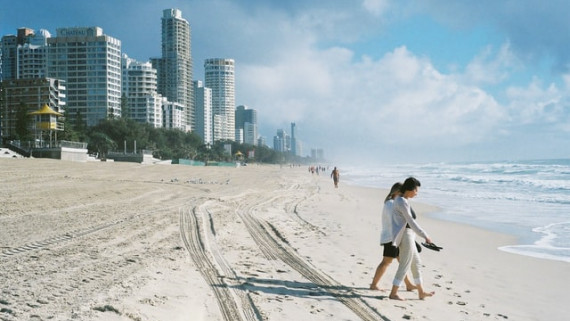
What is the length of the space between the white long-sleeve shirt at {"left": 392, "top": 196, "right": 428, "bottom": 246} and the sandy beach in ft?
3.10

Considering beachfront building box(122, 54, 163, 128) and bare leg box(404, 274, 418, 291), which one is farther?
beachfront building box(122, 54, 163, 128)

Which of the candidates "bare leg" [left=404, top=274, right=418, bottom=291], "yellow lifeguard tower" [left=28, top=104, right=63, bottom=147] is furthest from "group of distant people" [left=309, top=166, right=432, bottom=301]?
"yellow lifeguard tower" [left=28, top=104, right=63, bottom=147]

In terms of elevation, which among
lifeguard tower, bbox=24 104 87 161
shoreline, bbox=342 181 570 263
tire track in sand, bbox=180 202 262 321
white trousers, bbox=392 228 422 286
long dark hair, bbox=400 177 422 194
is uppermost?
lifeguard tower, bbox=24 104 87 161

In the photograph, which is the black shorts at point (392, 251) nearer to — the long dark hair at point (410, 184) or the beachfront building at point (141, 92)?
the long dark hair at point (410, 184)

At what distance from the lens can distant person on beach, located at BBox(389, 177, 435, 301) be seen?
585 cm

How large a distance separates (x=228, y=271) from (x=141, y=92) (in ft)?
570

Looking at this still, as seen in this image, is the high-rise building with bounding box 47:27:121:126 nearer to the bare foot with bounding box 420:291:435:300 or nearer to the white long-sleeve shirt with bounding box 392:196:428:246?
the white long-sleeve shirt with bounding box 392:196:428:246

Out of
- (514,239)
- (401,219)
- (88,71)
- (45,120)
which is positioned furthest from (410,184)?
(88,71)

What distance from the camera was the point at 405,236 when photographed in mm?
5977

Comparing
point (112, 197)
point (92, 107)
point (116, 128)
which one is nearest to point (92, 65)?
point (92, 107)

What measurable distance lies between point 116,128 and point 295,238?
88072 mm

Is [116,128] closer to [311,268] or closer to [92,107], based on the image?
[92,107]

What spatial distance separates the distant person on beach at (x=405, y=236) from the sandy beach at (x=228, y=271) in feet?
0.98

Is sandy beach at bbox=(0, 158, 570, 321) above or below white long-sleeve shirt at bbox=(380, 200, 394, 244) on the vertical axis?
below
